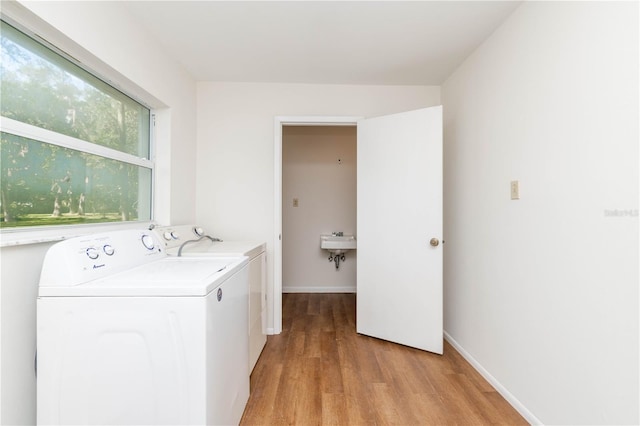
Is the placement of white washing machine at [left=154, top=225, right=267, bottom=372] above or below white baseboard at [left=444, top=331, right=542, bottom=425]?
above

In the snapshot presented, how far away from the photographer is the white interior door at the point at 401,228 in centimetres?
219

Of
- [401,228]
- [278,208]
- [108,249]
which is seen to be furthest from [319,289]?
[108,249]

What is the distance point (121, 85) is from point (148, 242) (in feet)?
3.21

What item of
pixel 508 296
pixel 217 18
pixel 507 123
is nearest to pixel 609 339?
pixel 508 296

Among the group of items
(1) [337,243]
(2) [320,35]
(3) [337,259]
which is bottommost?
(3) [337,259]

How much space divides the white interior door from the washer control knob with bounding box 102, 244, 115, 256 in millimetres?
1815

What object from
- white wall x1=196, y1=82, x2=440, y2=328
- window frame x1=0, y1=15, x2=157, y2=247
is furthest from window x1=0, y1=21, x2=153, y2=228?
white wall x1=196, y1=82, x2=440, y2=328

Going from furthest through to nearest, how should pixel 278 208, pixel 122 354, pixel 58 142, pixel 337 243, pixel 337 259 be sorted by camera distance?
pixel 337 259 → pixel 337 243 → pixel 278 208 → pixel 58 142 → pixel 122 354

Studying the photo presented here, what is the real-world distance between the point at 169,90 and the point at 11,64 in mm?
1049

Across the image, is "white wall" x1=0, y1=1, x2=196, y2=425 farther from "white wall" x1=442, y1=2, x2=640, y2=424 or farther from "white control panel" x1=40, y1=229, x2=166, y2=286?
"white wall" x1=442, y1=2, x2=640, y2=424

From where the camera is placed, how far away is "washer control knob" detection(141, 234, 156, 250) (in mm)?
1504

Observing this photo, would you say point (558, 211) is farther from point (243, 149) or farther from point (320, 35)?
point (243, 149)

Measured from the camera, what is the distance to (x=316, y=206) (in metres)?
3.92

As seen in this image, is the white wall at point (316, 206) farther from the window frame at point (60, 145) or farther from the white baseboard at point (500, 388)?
the window frame at point (60, 145)
